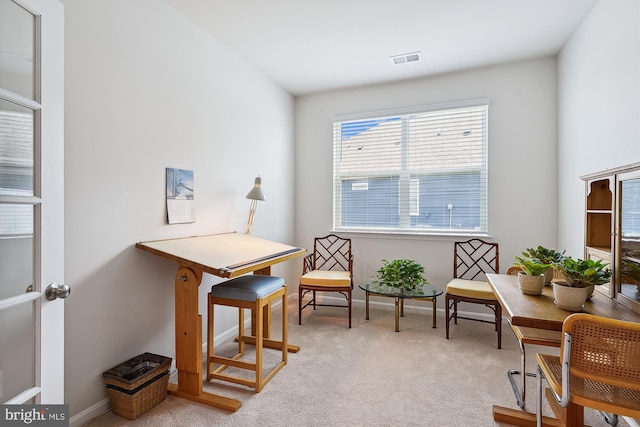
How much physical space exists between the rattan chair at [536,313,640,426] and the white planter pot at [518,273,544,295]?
558mm

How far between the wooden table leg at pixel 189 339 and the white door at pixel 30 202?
0.75m

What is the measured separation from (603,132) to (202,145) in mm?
3130

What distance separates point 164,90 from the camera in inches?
94.7

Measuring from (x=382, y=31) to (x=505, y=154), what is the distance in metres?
1.90

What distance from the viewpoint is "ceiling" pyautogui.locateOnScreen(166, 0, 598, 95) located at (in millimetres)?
2449

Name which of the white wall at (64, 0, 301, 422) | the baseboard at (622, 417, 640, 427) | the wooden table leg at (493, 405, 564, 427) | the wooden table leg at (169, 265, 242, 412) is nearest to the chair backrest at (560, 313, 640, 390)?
the wooden table leg at (493, 405, 564, 427)

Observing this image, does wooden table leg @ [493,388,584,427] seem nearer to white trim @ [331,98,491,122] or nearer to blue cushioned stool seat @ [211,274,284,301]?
blue cushioned stool seat @ [211,274,284,301]

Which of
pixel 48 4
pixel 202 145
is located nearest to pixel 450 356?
pixel 202 145

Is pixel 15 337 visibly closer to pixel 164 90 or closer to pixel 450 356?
pixel 164 90

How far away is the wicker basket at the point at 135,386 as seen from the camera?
188 cm

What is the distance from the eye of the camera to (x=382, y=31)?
2789mm

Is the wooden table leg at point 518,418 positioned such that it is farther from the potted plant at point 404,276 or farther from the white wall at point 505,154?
the white wall at point 505,154

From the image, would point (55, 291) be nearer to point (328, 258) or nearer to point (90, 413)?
point (90, 413)

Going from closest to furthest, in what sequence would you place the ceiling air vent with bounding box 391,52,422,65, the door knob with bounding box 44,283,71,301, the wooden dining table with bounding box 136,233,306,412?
the door knob with bounding box 44,283,71,301
the wooden dining table with bounding box 136,233,306,412
the ceiling air vent with bounding box 391,52,422,65
